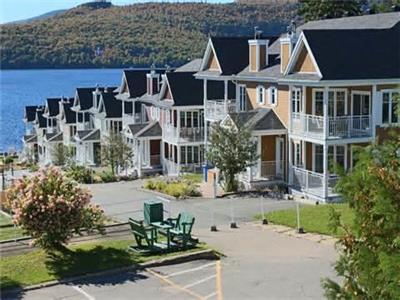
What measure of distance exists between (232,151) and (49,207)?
17943 millimetres

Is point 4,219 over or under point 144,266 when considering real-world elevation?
under

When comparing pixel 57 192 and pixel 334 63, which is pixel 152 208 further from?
pixel 334 63

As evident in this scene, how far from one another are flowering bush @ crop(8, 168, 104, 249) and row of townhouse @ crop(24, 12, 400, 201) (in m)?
11.6

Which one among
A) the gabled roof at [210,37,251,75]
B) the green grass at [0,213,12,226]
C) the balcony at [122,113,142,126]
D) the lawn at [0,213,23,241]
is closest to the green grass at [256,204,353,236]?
the lawn at [0,213,23,241]

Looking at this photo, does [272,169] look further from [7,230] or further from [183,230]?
[183,230]

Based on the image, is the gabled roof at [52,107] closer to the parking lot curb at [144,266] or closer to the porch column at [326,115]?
the porch column at [326,115]

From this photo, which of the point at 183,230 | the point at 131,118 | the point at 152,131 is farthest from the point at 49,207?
the point at 131,118

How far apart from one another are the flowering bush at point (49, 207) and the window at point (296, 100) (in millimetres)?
18924

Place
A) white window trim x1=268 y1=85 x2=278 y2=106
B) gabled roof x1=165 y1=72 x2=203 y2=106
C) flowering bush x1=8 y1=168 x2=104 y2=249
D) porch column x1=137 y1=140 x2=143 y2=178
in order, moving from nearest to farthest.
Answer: flowering bush x1=8 y1=168 x2=104 y2=249, white window trim x1=268 y1=85 x2=278 y2=106, gabled roof x1=165 y1=72 x2=203 y2=106, porch column x1=137 y1=140 x2=143 y2=178

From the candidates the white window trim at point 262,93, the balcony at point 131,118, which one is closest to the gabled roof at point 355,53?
the white window trim at point 262,93

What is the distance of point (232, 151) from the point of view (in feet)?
117

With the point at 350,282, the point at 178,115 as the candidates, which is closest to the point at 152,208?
the point at 350,282

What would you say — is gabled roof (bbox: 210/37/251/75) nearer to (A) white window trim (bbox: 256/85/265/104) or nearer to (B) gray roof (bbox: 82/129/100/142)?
(A) white window trim (bbox: 256/85/265/104)

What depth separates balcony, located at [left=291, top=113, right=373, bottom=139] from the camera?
1347 inches
